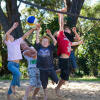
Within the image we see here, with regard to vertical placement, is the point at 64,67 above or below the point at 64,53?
below

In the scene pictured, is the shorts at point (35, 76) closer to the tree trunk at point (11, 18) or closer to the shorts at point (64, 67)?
the shorts at point (64, 67)

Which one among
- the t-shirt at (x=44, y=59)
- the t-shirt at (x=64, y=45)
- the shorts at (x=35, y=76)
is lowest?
the shorts at (x=35, y=76)

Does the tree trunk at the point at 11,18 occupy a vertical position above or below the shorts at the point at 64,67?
above

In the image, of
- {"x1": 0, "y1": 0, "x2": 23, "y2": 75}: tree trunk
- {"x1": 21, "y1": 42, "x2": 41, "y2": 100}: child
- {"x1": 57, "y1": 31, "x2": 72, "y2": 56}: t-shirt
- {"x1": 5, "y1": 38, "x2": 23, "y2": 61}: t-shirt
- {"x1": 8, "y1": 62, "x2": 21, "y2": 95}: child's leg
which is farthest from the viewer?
{"x1": 0, "y1": 0, "x2": 23, "y2": 75}: tree trunk

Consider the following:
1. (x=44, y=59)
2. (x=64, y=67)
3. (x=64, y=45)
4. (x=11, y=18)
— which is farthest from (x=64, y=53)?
(x=11, y=18)

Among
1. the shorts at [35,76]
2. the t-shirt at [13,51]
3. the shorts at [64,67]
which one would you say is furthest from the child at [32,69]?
the shorts at [64,67]

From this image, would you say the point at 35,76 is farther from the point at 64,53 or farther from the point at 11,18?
the point at 11,18

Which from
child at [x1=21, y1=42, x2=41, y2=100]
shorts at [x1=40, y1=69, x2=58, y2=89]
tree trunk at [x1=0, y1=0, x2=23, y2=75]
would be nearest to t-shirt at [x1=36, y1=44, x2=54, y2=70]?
shorts at [x1=40, y1=69, x2=58, y2=89]

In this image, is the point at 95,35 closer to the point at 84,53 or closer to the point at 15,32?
the point at 84,53

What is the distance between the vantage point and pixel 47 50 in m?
4.41

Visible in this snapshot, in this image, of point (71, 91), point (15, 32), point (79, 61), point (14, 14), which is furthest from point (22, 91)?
point (79, 61)

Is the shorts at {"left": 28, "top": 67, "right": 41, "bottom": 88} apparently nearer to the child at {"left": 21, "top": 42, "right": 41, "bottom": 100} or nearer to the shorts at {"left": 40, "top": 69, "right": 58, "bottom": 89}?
the child at {"left": 21, "top": 42, "right": 41, "bottom": 100}

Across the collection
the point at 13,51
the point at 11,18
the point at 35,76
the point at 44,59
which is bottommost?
the point at 35,76

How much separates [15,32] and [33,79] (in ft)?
24.5
